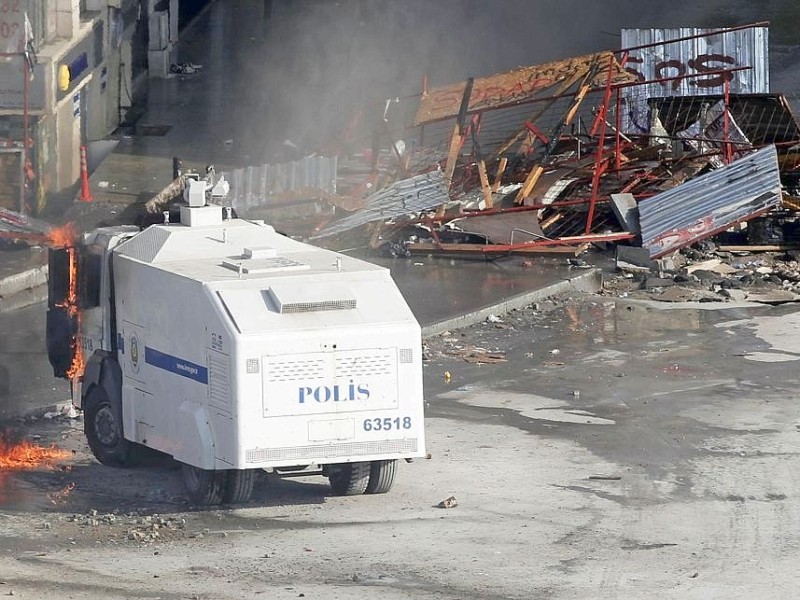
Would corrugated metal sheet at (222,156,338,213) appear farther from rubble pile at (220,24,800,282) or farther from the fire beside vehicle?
the fire beside vehicle

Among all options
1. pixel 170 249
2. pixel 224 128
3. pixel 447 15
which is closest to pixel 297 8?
pixel 447 15

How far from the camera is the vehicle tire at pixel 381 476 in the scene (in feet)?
43.0

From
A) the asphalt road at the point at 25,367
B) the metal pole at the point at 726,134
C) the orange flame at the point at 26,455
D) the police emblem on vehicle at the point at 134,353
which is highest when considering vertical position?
the metal pole at the point at 726,134

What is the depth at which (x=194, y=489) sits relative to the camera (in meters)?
12.9

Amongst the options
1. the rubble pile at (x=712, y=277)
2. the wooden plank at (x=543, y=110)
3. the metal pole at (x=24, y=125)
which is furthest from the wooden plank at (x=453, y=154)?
the metal pole at (x=24, y=125)

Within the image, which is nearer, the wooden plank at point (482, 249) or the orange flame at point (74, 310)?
the orange flame at point (74, 310)

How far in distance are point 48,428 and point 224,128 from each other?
17572 millimetres

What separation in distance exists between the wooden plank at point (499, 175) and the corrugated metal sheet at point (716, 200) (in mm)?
2381

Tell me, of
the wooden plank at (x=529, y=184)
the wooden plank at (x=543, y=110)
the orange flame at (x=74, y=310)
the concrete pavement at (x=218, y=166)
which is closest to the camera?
the orange flame at (x=74, y=310)

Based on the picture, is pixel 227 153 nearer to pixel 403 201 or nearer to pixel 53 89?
pixel 53 89

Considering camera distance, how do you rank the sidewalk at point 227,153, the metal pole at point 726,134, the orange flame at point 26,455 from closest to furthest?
the orange flame at point 26,455 < the sidewalk at point 227,153 < the metal pole at point 726,134

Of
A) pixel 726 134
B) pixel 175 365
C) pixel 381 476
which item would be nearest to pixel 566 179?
pixel 726 134

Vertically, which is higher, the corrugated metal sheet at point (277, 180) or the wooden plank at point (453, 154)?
the wooden plank at point (453, 154)

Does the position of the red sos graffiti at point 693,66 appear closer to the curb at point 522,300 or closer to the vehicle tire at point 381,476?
the curb at point 522,300
